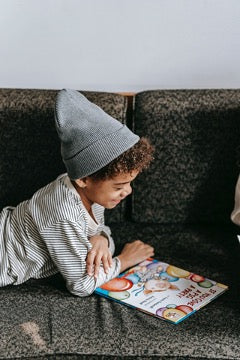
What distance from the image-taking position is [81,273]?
5.42 ft

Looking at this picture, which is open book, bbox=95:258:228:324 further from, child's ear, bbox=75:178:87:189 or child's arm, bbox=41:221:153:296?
child's ear, bbox=75:178:87:189

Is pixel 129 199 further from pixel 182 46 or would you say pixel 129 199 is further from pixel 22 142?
pixel 182 46

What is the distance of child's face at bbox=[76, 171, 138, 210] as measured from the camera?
1650 mm

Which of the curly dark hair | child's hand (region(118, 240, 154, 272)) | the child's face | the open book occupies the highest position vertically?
the curly dark hair

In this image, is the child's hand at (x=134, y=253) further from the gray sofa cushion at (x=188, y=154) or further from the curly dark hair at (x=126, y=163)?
the curly dark hair at (x=126, y=163)

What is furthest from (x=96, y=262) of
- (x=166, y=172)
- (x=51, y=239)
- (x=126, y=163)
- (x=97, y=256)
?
(x=166, y=172)

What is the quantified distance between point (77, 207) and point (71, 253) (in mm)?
122

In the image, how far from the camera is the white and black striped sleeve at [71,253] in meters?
1.65

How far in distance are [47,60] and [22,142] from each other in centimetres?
38

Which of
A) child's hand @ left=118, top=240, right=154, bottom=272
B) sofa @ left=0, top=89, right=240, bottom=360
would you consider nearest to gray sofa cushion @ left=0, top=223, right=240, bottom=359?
sofa @ left=0, top=89, right=240, bottom=360

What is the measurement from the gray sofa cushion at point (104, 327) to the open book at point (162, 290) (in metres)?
0.02

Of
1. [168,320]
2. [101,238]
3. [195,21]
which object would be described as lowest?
[168,320]

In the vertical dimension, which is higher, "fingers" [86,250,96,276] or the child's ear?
the child's ear

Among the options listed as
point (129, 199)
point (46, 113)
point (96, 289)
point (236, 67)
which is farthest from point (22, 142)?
point (236, 67)
